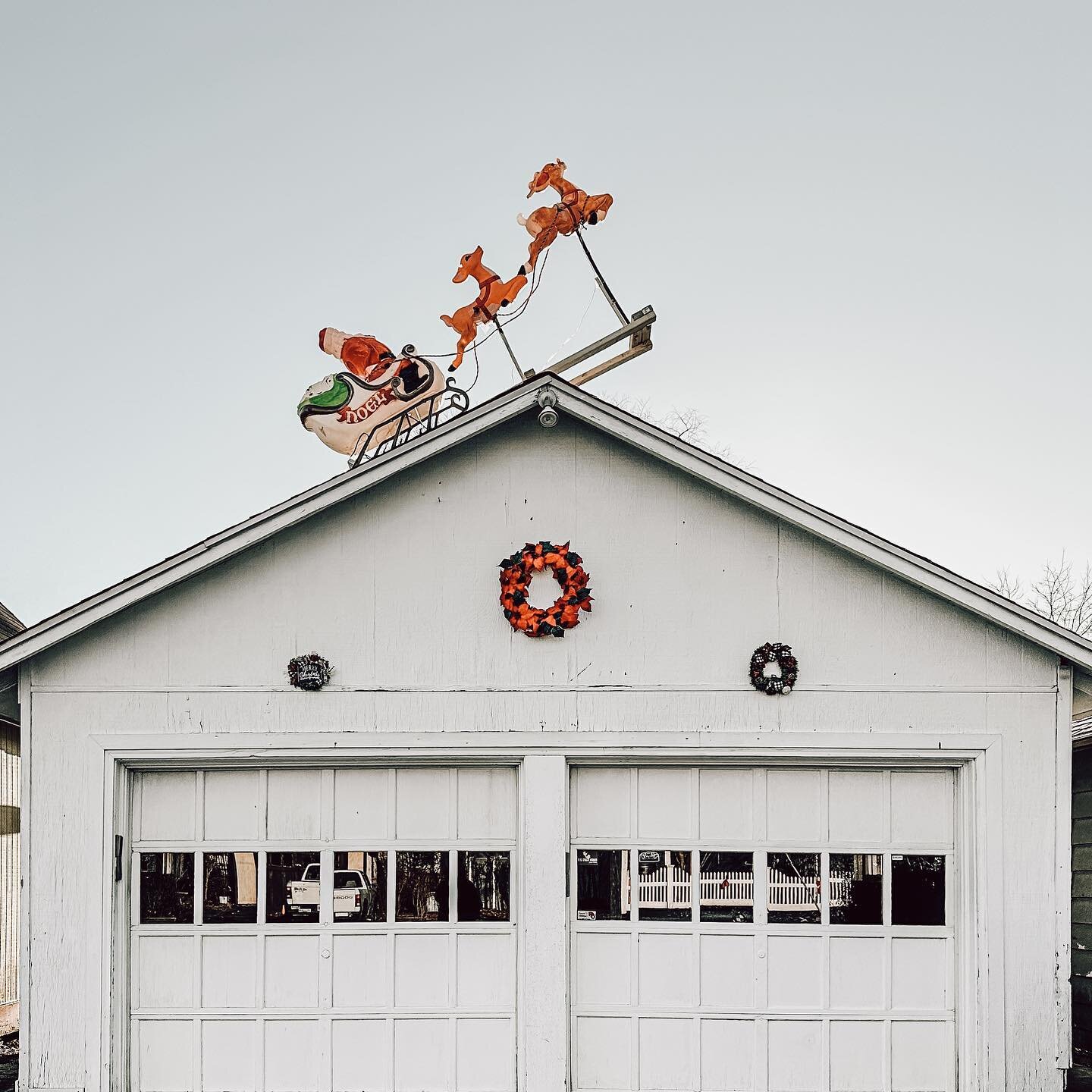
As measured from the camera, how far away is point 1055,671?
816 centimetres

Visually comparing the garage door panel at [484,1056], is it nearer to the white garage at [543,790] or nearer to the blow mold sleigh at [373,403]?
the white garage at [543,790]

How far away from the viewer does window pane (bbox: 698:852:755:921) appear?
827 cm

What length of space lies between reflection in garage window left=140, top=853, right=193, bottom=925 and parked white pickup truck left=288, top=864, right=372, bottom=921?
2.26ft

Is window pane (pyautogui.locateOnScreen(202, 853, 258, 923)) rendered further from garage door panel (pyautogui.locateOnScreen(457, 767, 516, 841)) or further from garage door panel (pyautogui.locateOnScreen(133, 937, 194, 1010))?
garage door panel (pyautogui.locateOnScreen(457, 767, 516, 841))

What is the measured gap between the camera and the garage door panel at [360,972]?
27.0 feet

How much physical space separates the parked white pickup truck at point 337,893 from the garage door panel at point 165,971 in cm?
74

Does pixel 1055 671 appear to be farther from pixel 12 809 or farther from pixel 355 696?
pixel 12 809

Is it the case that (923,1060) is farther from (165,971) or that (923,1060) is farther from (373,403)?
(373,403)

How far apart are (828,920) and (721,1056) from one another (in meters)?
1.14

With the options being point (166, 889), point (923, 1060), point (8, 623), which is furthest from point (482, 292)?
point (8, 623)

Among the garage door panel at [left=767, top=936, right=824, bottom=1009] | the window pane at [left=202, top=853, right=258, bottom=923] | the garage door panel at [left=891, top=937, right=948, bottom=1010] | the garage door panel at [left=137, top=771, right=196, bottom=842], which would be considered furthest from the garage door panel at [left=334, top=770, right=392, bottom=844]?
the garage door panel at [left=891, top=937, right=948, bottom=1010]

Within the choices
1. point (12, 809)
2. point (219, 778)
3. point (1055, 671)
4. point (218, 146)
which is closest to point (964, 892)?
point (1055, 671)

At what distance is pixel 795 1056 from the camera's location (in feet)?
26.9

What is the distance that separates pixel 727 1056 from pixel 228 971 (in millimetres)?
3371
